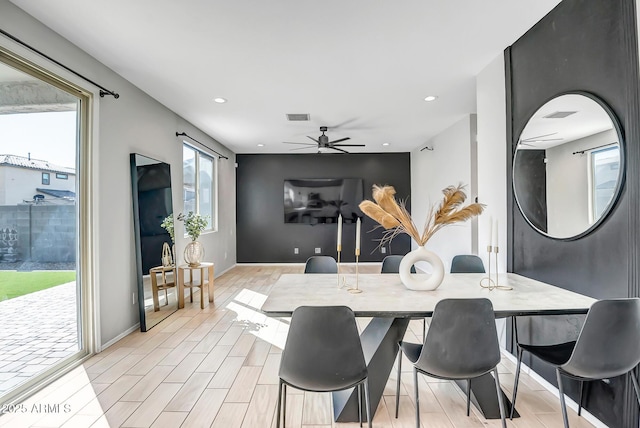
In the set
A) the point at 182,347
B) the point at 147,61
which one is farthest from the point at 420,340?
the point at 147,61

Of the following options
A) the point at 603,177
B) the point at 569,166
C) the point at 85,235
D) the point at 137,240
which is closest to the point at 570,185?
the point at 569,166

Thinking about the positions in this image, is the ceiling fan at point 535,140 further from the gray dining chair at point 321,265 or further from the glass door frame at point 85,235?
the glass door frame at point 85,235

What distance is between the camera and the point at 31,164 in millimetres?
2252

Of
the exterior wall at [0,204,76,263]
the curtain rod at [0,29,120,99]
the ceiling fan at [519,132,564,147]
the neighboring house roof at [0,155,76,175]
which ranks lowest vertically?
the exterior wall at [0,204,76,263]

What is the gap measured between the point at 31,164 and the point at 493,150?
11.9ft

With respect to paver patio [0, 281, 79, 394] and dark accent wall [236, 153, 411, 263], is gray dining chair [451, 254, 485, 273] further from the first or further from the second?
dark accent wall [236, 153, 411, 263]

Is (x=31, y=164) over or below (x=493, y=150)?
below

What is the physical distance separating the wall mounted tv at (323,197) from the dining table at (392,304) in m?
5.05

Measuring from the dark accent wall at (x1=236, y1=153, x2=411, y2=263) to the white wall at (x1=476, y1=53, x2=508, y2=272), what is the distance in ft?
14.1

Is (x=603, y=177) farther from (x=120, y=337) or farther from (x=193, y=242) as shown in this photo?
(x=193, y=242)

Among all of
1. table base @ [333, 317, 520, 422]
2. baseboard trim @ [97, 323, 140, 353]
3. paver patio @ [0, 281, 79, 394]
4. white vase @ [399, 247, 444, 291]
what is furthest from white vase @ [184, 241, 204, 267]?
white vase @ [399, 247, 444, 291]

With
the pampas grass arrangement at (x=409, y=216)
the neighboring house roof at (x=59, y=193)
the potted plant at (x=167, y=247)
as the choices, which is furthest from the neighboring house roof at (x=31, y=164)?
the pampas grass arrangement at (x=409, y=216)

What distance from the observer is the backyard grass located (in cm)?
203

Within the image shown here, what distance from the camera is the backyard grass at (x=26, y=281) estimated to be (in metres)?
2.03
